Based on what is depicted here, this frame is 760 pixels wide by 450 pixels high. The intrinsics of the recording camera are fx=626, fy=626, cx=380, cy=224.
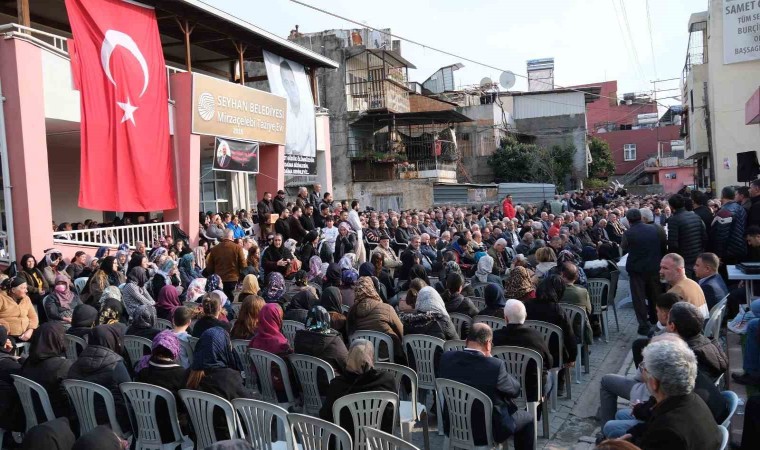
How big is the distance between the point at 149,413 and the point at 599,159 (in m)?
44.5

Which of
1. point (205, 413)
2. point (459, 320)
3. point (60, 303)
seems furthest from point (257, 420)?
point (60, 303)

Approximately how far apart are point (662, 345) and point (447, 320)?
114 inches

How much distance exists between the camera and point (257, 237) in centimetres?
1603

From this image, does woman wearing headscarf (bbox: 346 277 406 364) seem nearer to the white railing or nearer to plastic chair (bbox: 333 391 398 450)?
plastic chair (bbox: 333 391 398 450)

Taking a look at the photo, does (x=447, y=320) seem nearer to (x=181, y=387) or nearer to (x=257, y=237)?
(x=181, y=387)

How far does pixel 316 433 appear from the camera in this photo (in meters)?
3.81

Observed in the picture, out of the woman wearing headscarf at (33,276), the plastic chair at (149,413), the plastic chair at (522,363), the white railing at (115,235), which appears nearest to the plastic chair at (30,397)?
the plastic chair at (149,413)

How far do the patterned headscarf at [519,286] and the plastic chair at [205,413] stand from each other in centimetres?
356

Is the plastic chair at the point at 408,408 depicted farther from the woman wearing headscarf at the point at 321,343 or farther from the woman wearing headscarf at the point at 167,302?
the woman wearing headscarf at the point at 167,302

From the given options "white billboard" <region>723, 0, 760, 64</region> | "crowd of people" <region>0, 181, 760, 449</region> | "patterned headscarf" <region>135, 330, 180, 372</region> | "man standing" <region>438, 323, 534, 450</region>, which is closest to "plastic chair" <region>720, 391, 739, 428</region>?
"crowd of people" <region>0, 181, 760, 449</region>

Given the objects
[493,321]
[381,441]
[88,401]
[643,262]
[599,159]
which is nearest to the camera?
[381,441]

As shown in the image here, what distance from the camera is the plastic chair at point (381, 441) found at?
3.33m

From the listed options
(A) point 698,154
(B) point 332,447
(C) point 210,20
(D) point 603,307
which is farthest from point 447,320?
(A) point 698,154

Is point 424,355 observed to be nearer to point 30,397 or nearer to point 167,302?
point 30,397
